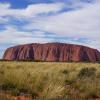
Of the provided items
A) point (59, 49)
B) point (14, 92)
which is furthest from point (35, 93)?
point (59, 49)

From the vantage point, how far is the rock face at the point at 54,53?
17450cm

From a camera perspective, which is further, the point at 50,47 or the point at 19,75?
the point at 50,47

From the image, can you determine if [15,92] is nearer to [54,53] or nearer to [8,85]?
[8,85]

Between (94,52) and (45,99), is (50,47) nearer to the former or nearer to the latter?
(94,52)

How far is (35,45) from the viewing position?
18700cm

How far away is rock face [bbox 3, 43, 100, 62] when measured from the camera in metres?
174

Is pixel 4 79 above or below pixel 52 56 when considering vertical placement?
above

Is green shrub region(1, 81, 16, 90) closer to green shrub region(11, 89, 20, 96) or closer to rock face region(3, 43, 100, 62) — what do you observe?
green shrub region(11, 89, 20, 96)

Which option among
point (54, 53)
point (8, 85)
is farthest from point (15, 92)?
point (54, 53)

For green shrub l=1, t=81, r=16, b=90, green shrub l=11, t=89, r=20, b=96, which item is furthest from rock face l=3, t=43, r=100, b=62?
green shrub l=11, t=89, r=20, b=96

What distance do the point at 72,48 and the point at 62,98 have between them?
6735 inches

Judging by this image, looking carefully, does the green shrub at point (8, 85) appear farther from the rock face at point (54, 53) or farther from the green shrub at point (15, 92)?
the rock face at point (54, 53)

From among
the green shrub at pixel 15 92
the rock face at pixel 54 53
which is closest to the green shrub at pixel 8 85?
the green shrub at pixel 15 92

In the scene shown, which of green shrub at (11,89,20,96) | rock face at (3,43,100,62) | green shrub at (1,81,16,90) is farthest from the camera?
rock face at (3,43,100,62)
